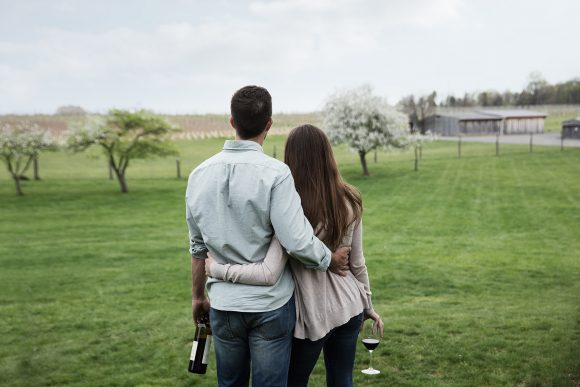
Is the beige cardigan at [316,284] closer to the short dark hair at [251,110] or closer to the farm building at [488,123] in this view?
the short dark hair at [251,110]

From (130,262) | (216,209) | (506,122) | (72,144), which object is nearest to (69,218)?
→ (72,144)

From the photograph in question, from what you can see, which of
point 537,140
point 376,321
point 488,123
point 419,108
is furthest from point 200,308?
point 419,108

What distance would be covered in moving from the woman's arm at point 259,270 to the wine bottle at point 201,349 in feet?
2.21

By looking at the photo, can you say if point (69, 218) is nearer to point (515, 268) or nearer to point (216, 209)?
point (515, 268)

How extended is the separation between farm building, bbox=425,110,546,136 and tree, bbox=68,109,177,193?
50.5m

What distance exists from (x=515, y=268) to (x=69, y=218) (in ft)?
64.3

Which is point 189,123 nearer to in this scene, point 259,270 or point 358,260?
point 358,260

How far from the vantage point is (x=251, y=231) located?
101 inches

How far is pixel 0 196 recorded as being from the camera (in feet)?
101

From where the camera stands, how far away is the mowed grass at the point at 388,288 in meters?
5.64

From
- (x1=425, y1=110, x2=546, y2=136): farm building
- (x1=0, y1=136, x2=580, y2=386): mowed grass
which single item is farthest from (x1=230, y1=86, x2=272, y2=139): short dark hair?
(x1=425, y1=110, x2=546, y2=136): farm building

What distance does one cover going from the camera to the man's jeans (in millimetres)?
2627

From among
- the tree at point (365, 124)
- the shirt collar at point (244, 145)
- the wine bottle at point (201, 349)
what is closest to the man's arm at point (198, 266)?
the wine bottle at point (201, 349)

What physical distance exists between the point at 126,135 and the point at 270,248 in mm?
30693
